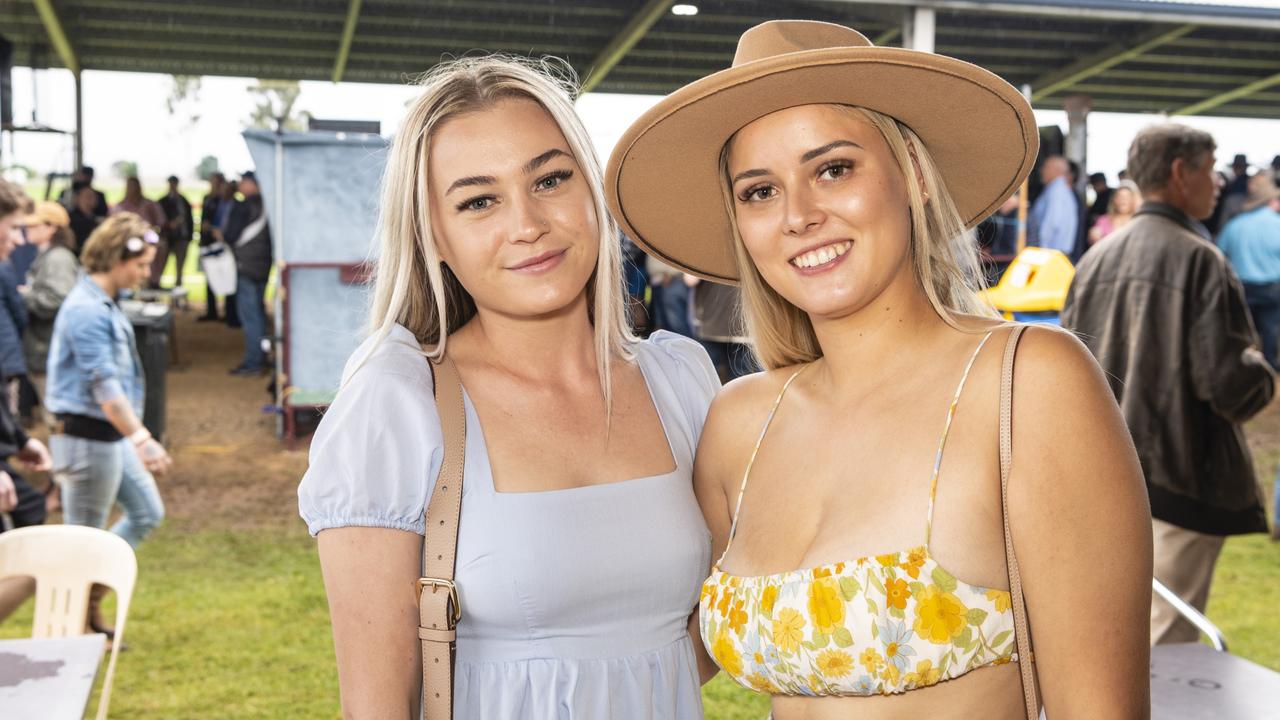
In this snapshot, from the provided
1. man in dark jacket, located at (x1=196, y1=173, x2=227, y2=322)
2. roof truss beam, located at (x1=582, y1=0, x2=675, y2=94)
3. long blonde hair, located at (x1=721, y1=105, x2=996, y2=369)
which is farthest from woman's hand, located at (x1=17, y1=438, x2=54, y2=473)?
man in dark jacket, located at (x1=196, y1=173, x2=227, y2=322)

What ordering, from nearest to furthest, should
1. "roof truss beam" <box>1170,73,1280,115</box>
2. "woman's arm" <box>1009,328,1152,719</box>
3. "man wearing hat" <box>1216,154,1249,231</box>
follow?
"woman's arm" <box>1009,328,1152,719</box>
"man wearing hat" <box>1216,154,1249,231</box>
"roof truss beam" <box>1170,73,1280,115</box>

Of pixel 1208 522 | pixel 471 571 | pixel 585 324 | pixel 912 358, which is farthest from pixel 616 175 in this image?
pixel 1208 522

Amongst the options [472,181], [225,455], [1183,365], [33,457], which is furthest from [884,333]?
[225,455]

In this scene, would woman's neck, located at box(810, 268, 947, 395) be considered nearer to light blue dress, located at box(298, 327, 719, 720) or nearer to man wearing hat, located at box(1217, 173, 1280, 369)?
light blue dress, located at box(298, 327, 719, 720)

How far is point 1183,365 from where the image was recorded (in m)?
4.40

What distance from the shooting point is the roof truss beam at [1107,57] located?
12.8 meters

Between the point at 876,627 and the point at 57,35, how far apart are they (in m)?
15.8

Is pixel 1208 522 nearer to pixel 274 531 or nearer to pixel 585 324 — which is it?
pixel 585 324

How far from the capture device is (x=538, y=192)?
2.09 meters

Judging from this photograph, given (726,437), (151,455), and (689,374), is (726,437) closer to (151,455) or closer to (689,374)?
(689,374)

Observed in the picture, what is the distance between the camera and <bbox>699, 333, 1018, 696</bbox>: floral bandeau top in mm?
1677

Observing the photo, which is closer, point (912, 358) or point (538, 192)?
point (912, 358)

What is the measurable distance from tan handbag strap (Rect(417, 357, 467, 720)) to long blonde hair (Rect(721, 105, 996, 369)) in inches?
25.1

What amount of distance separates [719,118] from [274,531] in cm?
616
